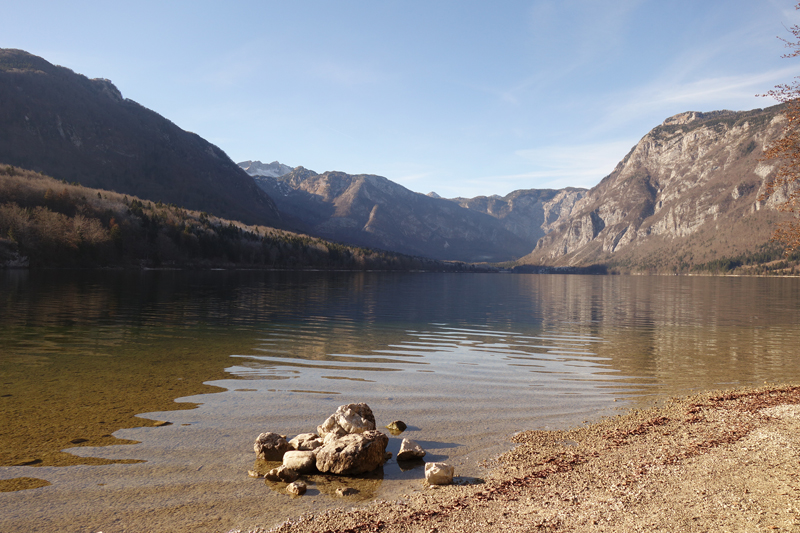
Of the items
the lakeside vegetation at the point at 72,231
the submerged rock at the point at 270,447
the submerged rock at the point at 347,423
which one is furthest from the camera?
the lakeside vegetation at the point at 72,231

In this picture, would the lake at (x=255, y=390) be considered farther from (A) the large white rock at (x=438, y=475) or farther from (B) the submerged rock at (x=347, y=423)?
(B) the submerged rock at (x=347, y=423)

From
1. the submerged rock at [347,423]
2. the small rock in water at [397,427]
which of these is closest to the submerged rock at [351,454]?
the submerged rock at [347,423]

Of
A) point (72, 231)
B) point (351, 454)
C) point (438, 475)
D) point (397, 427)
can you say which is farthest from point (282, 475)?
point (72, 231)

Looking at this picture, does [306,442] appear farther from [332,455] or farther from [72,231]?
[72,231]

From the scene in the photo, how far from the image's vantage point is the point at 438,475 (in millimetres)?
10594

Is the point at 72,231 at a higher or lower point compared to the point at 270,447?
higher

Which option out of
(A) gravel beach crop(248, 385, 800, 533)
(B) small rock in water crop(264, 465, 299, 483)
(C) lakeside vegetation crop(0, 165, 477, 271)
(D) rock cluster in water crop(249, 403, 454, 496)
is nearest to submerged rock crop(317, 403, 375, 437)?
(D) rock cluster in water crop(249, 403, 454, 496)

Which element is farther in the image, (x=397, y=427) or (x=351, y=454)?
(x=397, y=427)

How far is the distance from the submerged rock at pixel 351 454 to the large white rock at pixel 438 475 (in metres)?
1.63

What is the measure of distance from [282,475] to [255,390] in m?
9.18

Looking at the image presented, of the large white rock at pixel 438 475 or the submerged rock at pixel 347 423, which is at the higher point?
the submerged rock at pixel 347 423

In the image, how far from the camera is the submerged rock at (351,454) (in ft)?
36.7

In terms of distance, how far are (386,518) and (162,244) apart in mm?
209742

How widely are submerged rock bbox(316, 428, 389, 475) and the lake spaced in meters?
0.38
